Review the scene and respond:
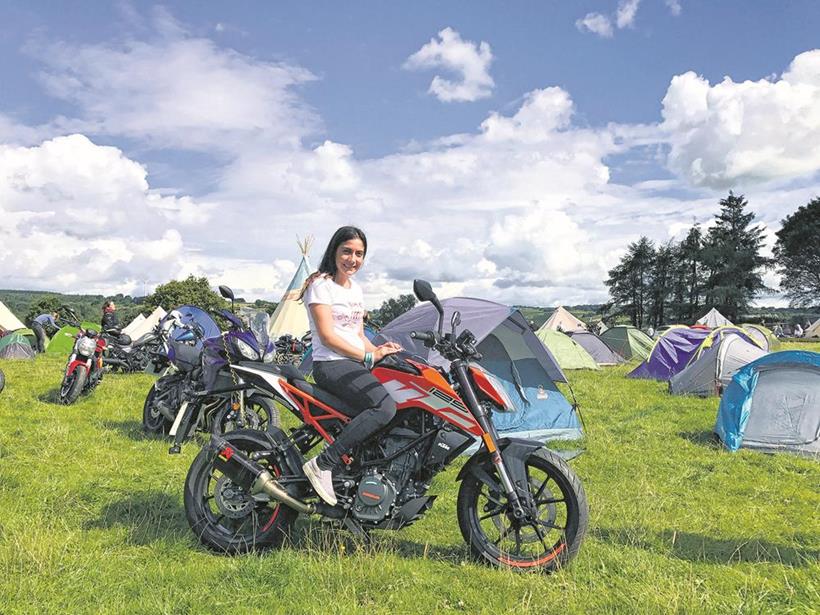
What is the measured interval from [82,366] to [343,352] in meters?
7.54

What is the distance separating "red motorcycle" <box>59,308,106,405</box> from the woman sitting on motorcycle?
7.15 meters

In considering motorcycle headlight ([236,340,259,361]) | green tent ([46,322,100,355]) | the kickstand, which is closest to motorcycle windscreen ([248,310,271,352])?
motorcycle headlight ([236,340,259,361])

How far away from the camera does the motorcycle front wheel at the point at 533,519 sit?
377 centimetres

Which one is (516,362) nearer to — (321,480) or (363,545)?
(363,545)

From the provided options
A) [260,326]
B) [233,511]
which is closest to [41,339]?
[260,326]

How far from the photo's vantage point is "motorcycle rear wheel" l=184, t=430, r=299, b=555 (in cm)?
411

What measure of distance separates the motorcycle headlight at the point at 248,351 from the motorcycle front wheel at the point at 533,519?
3095 millimetres

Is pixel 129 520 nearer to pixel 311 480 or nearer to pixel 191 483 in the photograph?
pixel 191 483

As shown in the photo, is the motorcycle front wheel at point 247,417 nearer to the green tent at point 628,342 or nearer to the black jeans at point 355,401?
the black jeans at point 355,401

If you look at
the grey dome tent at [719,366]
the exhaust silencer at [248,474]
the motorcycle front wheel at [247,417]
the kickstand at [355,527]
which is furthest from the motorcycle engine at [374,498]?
the grey dome tent at [719,366]

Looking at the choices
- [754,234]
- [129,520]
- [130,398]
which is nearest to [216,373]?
[129,520]

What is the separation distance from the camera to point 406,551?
4156mm

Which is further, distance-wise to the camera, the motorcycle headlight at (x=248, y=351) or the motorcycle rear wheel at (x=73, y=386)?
the motorcycle rear wheel at (x=73, y=386)

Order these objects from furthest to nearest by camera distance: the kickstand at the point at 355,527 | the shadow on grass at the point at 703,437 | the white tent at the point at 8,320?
the white tent at the point at 8,320 < the shadow on grass at the point at 703,437 < the kickstand at the point at 355,527
